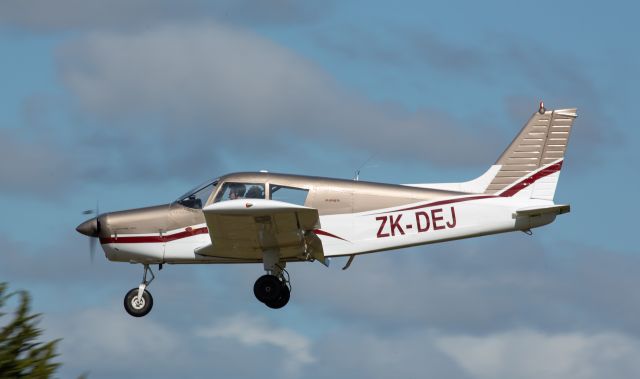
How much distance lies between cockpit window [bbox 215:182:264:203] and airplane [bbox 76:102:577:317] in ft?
0.05

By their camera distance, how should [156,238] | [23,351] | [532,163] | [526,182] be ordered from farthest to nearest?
[532,163] < [526,182] < [156,238] < [23,351]

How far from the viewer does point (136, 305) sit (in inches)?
983

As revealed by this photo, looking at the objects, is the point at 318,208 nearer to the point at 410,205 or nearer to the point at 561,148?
the point at 410,205

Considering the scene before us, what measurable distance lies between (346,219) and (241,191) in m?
1.83

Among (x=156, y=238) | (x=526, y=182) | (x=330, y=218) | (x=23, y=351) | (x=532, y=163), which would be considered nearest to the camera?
(x=23, y=351)

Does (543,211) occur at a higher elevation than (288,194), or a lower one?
lower

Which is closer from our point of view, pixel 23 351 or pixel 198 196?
pixel 23 351

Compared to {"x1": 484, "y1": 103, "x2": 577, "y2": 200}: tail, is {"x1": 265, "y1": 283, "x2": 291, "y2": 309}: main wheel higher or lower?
lower

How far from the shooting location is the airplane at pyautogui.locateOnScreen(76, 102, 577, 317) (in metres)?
24.3

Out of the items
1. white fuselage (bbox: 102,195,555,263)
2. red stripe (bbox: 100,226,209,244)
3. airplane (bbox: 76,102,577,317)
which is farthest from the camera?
red stripe (bbox: 100,226,209,244)

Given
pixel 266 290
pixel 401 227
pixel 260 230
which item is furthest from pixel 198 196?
pixel 401 227

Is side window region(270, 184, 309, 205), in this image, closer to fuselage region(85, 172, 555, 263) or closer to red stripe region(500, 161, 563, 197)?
fuselage region(85, 172, 555, 263)

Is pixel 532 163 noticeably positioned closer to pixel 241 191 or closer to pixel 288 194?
pixel 288 194

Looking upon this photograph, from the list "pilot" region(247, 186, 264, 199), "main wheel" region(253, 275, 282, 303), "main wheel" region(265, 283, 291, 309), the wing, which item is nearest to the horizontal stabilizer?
the wing
